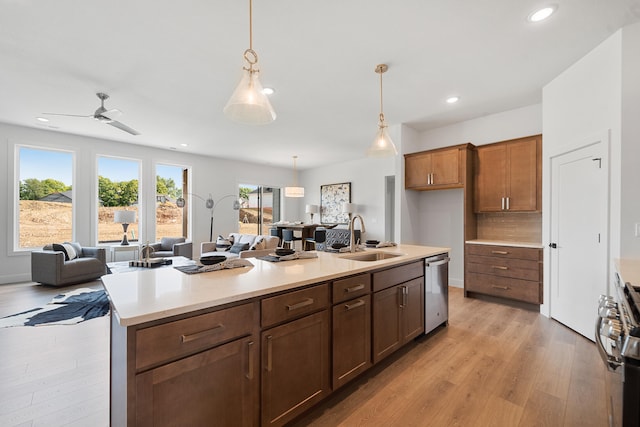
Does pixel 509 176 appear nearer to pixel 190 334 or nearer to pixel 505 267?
pixel 505 267

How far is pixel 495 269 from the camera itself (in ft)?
12.5

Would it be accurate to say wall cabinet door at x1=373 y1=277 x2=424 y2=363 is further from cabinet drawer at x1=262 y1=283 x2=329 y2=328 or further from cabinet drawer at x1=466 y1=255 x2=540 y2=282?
cabinet drawer at x1=466 y1=255 x2=540 y2=282

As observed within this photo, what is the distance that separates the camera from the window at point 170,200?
6623mm

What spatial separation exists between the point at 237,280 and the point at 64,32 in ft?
8.89

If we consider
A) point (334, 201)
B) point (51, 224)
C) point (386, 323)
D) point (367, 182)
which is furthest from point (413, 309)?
point (51, 224)

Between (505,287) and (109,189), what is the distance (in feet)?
24.8

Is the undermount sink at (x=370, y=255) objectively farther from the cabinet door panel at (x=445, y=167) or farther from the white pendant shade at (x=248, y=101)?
the cabinet door panel at (x=445, y=167)

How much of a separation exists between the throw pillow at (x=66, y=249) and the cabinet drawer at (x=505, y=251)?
665cm

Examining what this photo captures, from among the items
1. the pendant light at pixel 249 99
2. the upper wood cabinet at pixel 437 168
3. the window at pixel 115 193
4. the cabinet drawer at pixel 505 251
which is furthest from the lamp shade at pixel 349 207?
the pendant light at pixel 249 99

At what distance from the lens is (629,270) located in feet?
6.14

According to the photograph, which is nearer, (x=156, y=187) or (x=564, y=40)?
Result: (x=564, y=40)

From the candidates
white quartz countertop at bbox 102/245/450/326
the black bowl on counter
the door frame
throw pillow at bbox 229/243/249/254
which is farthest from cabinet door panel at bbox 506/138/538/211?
throw pillow at bbox 229/243/249/254

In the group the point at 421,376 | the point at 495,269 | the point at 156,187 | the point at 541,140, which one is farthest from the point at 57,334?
the point at 541,140

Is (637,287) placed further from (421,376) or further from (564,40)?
(564,40)
